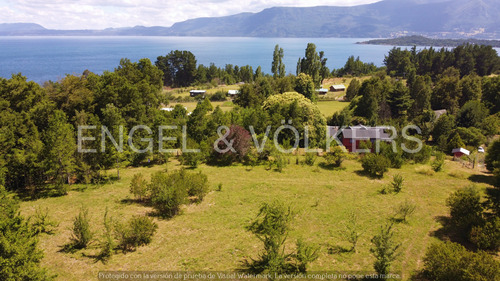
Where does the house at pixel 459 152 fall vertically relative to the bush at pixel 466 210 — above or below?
below

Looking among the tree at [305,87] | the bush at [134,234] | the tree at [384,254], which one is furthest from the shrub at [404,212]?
the tree at [305,87]

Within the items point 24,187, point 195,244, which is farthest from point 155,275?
point 24,187

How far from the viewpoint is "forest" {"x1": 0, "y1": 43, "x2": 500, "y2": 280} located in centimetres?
1077

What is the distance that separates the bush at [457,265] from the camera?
358 inches

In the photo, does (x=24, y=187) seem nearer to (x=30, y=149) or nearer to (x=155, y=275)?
(x=30, y=149)

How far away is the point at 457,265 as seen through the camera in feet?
31.2

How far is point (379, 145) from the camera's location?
1036 inches

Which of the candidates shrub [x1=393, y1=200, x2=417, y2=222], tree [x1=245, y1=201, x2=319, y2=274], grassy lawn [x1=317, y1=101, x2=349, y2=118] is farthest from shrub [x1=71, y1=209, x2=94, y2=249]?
grassy lawn [x1=317, y1=101, x2=349, y2=118]

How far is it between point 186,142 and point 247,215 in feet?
41.0

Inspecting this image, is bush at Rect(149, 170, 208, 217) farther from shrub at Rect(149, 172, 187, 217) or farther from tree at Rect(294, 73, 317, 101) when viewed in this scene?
tree at Rect(294, 73, 317, 101)

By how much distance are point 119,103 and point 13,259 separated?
19985 mm

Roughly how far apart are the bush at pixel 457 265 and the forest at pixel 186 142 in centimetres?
4

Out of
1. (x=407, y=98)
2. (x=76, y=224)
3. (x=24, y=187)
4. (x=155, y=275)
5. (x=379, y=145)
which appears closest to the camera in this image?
(x=155, y=275)

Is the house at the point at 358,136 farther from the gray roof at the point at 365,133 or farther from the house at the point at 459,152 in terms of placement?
the house at the point at 459,152
